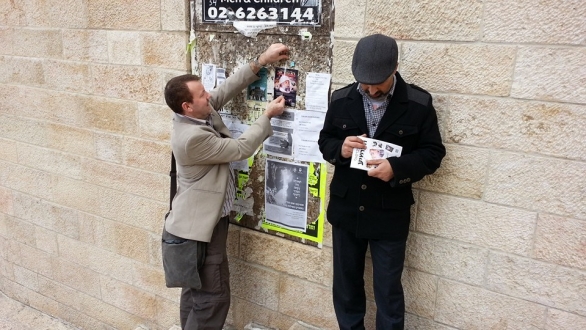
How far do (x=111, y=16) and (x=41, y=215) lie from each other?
223 centimetres

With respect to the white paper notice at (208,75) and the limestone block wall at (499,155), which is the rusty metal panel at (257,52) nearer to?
the white paper notice at (208,75)

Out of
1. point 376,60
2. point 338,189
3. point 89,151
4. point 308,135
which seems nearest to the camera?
point 376,60

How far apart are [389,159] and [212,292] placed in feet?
4.92

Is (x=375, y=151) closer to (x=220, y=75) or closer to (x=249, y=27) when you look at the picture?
(x=249, y=27)

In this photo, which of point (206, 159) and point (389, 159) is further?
point (206, 159)

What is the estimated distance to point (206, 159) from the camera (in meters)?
2.83

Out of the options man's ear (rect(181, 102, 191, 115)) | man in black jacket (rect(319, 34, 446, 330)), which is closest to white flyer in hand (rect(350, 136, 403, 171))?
man in black jacket (rect(319, 34, 446, 330))

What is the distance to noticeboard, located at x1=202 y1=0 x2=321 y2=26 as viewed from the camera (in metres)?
2.81

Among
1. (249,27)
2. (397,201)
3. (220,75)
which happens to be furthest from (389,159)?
(220,75)

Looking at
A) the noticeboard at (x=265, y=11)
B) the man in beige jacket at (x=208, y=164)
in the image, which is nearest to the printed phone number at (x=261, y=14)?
the noticeboard at (x=265, y=11)

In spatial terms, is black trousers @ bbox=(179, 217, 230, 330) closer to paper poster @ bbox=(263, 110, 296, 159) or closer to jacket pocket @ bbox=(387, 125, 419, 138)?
paper poster @ bbox=(263, 110, 296, 159)

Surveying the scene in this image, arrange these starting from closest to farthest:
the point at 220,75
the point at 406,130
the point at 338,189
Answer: the point at 406,130 < the point at 338,189 < the point at 220,75

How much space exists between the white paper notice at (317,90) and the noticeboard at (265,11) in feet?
0.99

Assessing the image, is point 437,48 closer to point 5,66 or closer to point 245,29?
point 245,29
